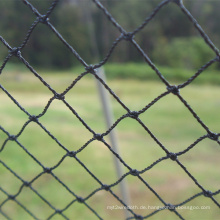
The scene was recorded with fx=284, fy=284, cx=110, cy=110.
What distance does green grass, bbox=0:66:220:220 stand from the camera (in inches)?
68.0

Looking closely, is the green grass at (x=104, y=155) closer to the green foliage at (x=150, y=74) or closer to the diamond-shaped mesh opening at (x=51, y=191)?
the diamond-shaped mesh opening at (x=51, y=191)

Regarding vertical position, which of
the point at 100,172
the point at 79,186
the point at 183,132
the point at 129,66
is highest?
the point at 129,66

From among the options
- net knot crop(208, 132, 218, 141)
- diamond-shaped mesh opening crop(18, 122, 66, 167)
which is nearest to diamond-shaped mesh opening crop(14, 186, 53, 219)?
diamond-shaped mesh opening crop(18, 122, 66, 167)

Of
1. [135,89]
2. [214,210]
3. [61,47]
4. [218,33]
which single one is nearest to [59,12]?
[61,47]

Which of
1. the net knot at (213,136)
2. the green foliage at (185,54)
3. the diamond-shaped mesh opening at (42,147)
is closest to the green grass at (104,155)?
the diamond-shaped mesh opening at (42,147)

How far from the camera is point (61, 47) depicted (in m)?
7.70

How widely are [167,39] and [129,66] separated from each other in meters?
2.18

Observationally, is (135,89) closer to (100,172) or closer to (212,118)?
(212,118)

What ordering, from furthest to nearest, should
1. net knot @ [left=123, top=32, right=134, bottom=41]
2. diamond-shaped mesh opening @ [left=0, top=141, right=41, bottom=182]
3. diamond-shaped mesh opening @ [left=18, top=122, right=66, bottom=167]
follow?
1. diamond-shaped mesh opening @ [left=18, top=122, right=66, bottom=167]
2. diamond-shaped mesh opening @ [left=0, top=141, right=41, bottom=182]
3. net knot @ [left=123, top=32, right=134, bottom=41]

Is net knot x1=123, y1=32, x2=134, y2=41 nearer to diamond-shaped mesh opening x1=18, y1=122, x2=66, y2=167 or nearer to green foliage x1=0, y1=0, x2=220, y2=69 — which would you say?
diamond-shaped mesh opening x1=18, y1=122, x2=66, y2=167

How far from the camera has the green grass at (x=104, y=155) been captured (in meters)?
1.73

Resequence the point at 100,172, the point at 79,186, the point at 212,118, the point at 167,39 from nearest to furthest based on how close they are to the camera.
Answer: the point at 79,186, the point at 100,172, the point at 212,118, the point at 167,39

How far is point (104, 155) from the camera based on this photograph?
7.82 ft

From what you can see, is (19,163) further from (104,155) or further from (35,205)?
(104,155)
